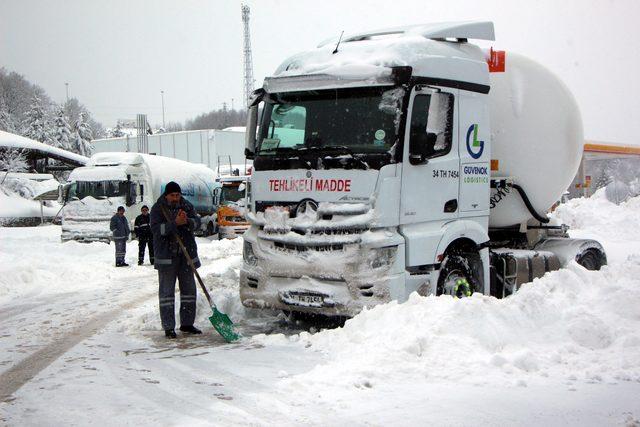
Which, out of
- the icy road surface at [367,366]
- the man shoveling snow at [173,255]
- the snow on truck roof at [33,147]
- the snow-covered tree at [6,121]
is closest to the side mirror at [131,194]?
the icy road surface at [367,366]

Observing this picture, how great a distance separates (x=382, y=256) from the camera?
7.32m

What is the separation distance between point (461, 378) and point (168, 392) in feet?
8.20

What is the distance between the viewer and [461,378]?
5.47m

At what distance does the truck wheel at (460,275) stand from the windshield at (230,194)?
18.5 m

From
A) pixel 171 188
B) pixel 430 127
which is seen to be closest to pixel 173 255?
pixel 171 188

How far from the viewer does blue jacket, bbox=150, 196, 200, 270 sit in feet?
26.2

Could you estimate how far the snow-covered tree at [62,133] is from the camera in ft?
228

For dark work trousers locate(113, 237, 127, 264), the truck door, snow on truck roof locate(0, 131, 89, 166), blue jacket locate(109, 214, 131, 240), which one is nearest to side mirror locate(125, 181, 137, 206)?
blue jacket locate(109, 214, 131, 240)

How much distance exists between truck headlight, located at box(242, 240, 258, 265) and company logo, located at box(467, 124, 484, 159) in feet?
10.2

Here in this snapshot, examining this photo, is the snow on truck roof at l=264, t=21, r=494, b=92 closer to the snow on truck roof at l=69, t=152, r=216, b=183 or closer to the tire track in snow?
the tire track in snow

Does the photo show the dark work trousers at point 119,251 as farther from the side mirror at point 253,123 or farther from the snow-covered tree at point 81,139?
the snow-covered tree at point 81,139

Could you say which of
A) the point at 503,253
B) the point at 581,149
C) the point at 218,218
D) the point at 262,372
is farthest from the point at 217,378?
the point at 218,218

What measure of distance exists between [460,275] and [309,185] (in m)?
2.42

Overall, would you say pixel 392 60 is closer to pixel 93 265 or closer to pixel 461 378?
pixel 461 378
